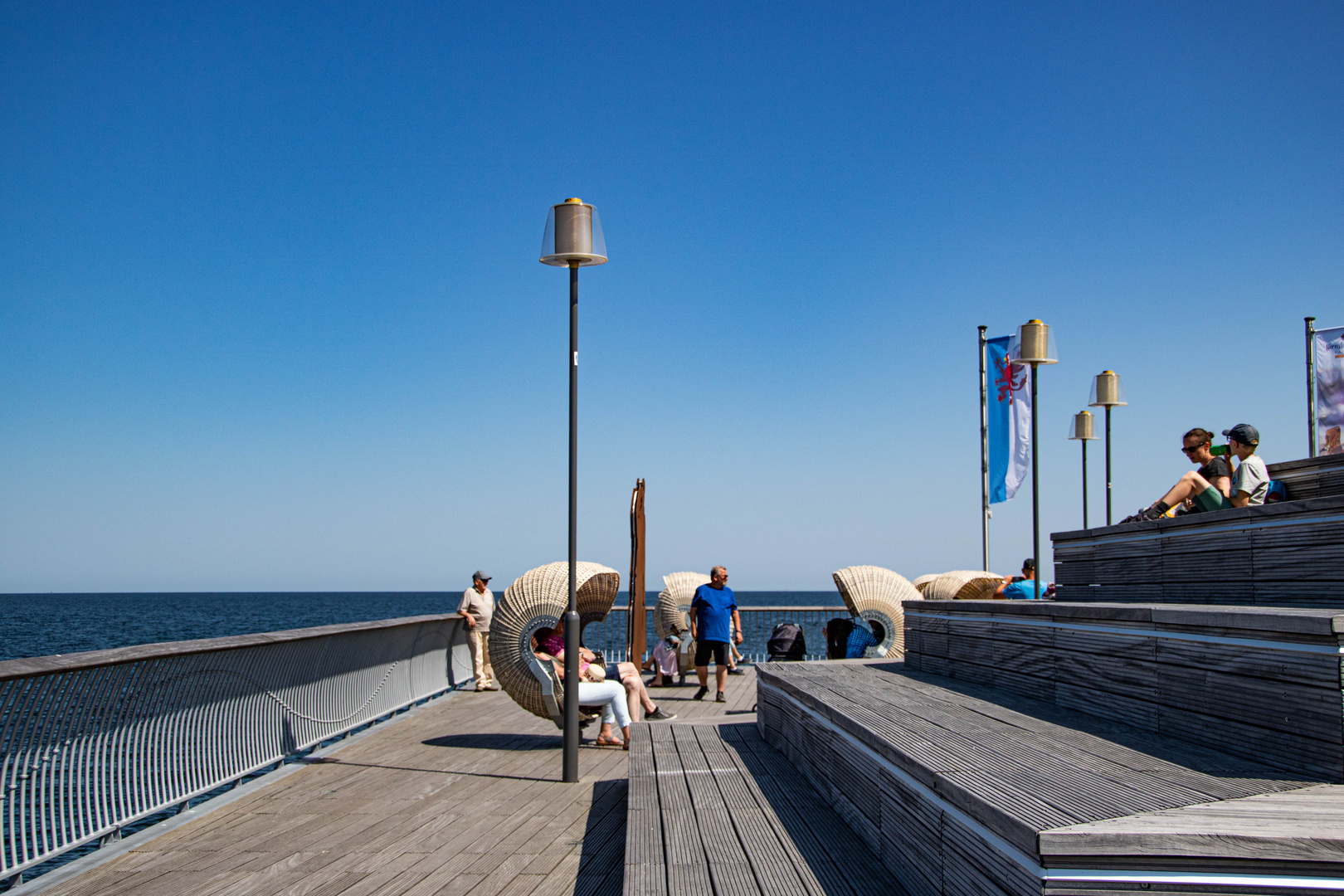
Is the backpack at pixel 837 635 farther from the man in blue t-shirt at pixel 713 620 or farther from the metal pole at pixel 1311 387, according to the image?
the metal pole at pixel 1311 387

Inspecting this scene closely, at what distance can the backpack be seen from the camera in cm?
1411

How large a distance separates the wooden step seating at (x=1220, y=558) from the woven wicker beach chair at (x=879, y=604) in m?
6.65

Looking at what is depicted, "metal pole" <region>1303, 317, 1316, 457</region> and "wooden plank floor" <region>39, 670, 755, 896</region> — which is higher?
"metal pole" <region>1303, 317, 1316, 457</region>

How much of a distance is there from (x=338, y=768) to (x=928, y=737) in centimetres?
658

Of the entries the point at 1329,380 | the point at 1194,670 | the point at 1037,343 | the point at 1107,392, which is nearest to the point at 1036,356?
the point at 1037,343

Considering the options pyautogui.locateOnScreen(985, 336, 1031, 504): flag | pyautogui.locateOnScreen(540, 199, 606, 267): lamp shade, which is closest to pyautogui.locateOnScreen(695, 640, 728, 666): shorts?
pyautogui.locateOnScreen(540, 199, 606, 267): lamp shade

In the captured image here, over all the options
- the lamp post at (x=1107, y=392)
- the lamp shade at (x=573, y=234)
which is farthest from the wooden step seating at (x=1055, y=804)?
the lamp post at (x=1107, y=392)

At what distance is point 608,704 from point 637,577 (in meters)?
2.57

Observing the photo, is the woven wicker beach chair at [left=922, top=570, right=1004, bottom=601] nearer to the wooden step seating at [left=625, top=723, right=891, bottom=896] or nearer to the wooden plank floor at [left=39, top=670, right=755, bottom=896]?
the wooden plank floor at [left=39, top=670, right=755, bottom=896]

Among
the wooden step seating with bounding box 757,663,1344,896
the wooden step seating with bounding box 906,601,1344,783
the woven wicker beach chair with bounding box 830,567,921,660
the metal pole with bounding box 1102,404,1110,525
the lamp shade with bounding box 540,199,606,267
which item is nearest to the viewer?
the wooden step seating with bounding box 757,663,1344,896

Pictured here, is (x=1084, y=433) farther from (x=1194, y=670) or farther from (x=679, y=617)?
(x=1194, y=670)

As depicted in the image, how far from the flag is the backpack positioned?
4.77 meters

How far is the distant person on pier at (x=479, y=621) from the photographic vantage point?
565 inches

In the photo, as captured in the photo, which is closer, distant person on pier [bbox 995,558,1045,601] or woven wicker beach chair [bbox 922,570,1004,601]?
distant person on pier [bbox 995,558,1045,601]
